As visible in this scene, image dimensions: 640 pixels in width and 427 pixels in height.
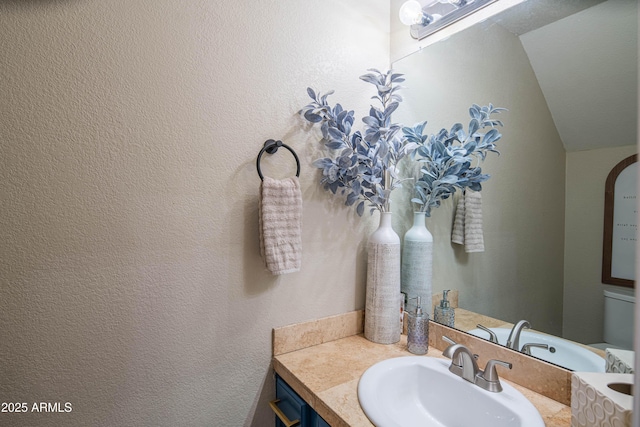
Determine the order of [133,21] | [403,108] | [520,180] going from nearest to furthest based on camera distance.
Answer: [133,21] → [520,180] → [403,108]

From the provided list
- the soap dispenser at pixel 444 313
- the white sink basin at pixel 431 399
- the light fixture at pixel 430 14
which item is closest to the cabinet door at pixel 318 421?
the white sink basin at pixel 431 399

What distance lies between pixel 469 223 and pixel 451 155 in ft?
0.85

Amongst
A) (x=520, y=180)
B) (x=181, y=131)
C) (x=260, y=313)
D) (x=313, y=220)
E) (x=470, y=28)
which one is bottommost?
(x=260, y=313)

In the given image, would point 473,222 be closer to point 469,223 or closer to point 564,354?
point 469,223

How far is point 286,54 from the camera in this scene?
1.06m

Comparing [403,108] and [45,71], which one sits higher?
[403,108]

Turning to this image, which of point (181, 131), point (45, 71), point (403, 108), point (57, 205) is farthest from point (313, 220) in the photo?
point (45, 71)

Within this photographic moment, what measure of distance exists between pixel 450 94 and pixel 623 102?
511mm

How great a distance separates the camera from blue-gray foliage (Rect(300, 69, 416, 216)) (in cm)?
108

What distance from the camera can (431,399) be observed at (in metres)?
0.95

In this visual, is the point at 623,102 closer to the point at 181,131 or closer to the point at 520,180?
the point at 520,180

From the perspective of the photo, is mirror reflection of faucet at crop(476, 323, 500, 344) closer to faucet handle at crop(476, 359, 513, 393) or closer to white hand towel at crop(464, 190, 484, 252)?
faucet handle at crop(476, 359, 513, 393)

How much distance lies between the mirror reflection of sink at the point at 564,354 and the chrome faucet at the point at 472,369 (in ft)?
0.47

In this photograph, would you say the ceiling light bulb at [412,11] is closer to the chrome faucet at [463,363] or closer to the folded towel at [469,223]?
the folded towel at [469,223]
